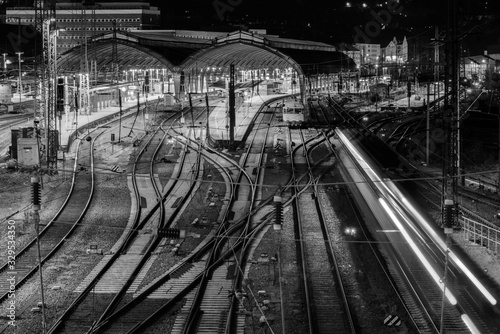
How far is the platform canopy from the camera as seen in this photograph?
135 ft

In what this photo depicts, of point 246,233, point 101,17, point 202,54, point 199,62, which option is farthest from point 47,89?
point 101,17

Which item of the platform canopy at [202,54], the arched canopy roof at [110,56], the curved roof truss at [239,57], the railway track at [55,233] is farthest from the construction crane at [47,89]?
the curved roof truss at [239,57]

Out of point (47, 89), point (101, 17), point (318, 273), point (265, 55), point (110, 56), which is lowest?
point (318, 273)

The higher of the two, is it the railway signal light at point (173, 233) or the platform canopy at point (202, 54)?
the platform canopy at point (202, 54)

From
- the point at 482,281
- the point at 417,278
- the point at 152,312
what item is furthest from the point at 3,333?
the point at 482,281

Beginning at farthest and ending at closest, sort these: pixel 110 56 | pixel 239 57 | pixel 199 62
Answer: pixel 239 57 → pixel 110 56 → pixel 199 62

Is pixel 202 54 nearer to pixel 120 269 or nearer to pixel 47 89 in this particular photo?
pixel 47 89

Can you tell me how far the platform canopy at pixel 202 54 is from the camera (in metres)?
41.2

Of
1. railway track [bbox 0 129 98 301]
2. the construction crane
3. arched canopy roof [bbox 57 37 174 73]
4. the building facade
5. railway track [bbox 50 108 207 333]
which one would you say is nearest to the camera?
railway track [bbox 50 108 207 333]

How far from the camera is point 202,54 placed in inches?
1734

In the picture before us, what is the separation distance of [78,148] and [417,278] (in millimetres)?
16744

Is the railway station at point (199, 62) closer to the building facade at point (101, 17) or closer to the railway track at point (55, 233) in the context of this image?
the building facade at point (101, 17)

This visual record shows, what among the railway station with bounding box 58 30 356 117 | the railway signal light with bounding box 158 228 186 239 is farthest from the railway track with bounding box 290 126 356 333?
the railway station with bounding box 58 30 356 117

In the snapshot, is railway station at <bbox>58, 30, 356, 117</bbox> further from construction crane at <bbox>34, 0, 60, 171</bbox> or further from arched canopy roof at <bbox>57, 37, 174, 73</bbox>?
construction crane at <bbox>34, 0, 60, 171</bbox>
